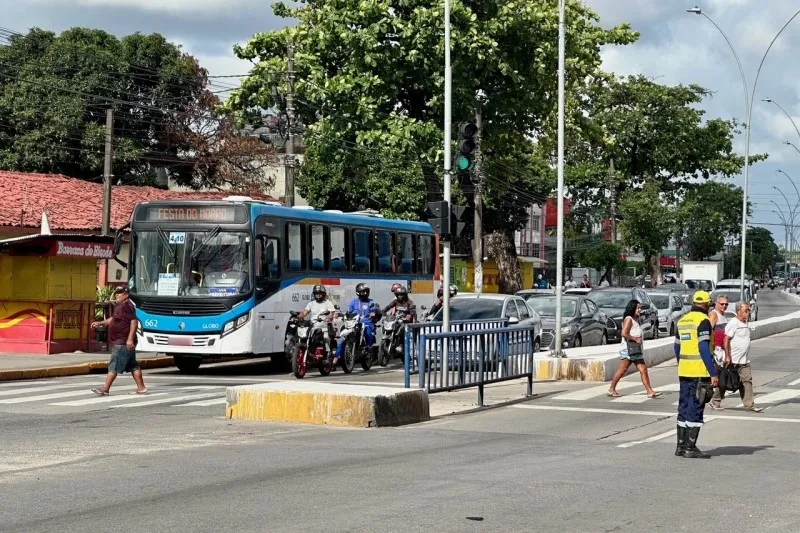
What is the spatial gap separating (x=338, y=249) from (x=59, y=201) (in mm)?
20373

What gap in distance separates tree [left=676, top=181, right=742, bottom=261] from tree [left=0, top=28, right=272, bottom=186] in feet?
86.4

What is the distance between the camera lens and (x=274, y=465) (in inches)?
447

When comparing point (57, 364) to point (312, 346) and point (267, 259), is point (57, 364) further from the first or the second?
point (312, 346)

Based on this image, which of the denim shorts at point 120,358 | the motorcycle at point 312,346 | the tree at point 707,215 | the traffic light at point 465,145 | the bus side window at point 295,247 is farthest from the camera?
the tree at point 707,215

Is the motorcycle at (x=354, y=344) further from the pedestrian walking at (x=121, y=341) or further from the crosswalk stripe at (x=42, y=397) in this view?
the pedestrian walking at (x=121, y=341)

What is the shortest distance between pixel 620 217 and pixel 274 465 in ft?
210

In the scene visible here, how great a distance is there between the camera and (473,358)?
17422 mm

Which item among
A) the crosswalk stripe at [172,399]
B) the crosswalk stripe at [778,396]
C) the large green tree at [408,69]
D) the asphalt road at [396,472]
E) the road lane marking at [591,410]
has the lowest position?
the crosswalk stripe at [778,396]

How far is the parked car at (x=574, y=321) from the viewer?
29641mm

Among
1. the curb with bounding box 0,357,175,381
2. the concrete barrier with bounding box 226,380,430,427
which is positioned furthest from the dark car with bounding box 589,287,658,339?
the concrete barrier with bounding box 226,380,430,427

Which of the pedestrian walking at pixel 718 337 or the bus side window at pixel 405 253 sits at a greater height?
the bus side window at pixel 405 253

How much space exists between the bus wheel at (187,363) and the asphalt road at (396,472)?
6847mm

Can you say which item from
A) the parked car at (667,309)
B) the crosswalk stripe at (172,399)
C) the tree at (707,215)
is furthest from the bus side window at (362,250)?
the tree at (707,215)

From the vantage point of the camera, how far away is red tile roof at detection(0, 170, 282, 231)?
4134cm
